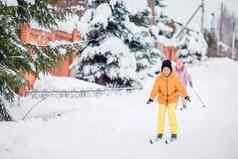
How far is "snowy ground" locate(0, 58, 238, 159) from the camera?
6958mm

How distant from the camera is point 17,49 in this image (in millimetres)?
8250

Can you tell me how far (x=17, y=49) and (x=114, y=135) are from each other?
2.64 meters

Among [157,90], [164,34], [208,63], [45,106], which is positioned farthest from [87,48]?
[208,63]

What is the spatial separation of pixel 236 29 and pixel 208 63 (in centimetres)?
2068

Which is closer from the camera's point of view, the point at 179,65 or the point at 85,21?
the point at 179,65

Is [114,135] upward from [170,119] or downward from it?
downward

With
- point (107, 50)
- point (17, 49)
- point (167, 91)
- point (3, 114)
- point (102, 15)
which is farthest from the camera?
point (102, 15)

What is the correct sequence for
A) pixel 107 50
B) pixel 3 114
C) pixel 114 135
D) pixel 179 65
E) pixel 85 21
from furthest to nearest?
pixel 85 21, pixel 107 50, pixel 179 65, pixel 3 114, pixel 114 135

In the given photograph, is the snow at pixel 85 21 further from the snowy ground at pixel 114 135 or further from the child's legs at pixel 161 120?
the child's legs at pixel 161 120

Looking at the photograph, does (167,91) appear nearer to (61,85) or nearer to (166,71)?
(166,71)

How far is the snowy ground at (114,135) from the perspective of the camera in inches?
274

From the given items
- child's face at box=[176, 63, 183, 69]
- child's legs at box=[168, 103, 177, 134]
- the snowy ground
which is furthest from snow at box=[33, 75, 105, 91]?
child's legs at box=[168, 103, 177, 134]

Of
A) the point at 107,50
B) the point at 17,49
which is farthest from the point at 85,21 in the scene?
the point at 17,49

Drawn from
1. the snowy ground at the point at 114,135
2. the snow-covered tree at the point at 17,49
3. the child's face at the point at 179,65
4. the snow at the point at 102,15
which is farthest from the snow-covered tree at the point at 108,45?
the snow-covered tree at the point at 17,49
